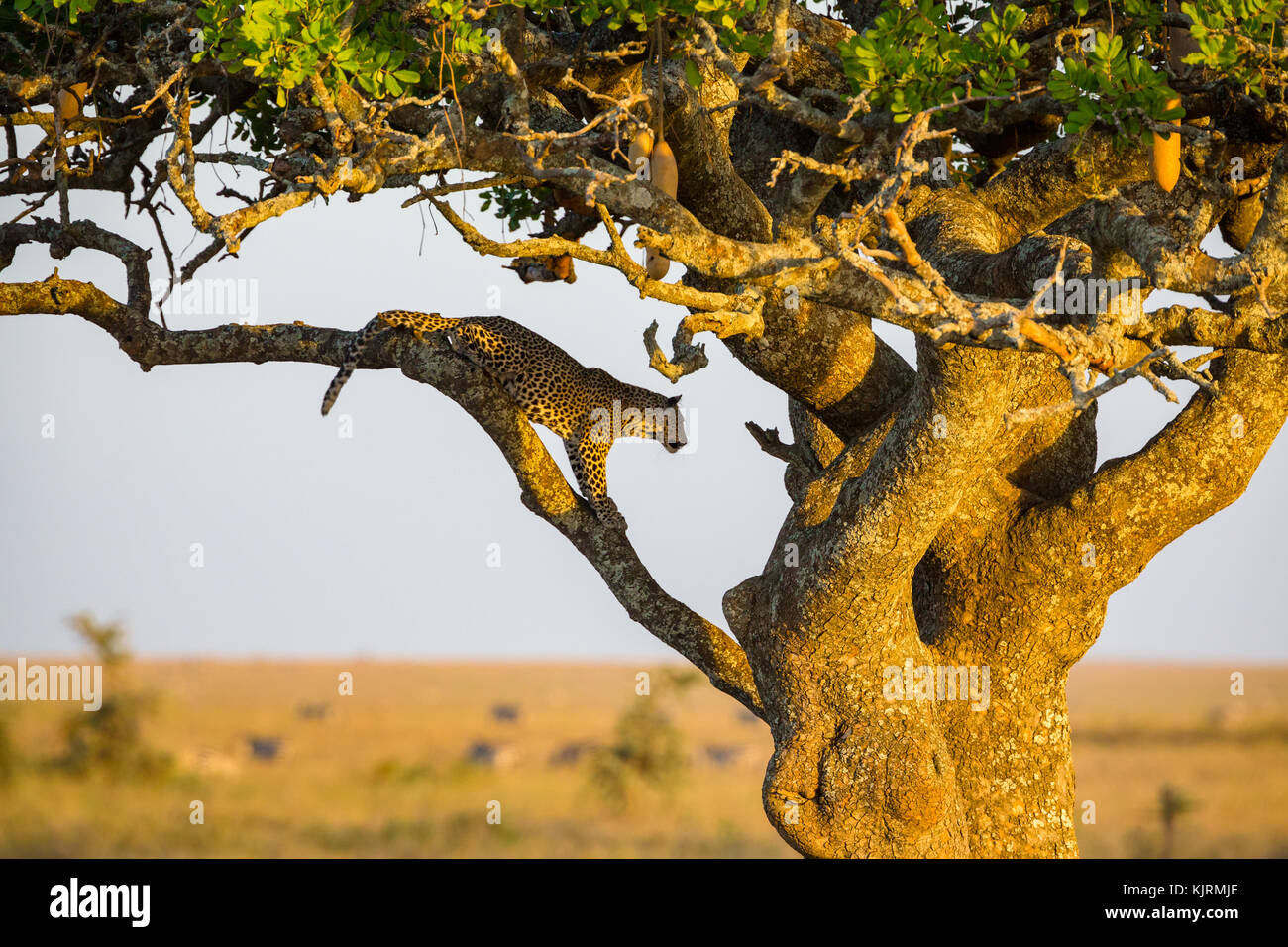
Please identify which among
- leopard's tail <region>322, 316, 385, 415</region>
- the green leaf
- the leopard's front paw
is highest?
the green leaf

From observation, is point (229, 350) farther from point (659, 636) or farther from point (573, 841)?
point (573, 841)

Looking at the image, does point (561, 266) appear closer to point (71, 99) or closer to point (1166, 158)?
point (71, 99)

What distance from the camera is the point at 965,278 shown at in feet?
21.2

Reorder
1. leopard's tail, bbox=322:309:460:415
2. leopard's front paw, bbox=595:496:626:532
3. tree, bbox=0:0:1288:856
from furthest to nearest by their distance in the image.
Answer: leopard's front paw, bbox=595:496:626:532, leopard's tail, bbox=322:309:460:415, tree, bbox=0:0:1288:856

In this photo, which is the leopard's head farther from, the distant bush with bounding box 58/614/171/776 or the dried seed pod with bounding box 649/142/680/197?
the distant bush with bounding box 58/614/171/776

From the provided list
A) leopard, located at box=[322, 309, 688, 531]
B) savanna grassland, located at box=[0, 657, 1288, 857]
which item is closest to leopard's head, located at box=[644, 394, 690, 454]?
leopard, located at box=[322, 309, 688, 531]

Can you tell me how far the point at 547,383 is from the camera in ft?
25.8

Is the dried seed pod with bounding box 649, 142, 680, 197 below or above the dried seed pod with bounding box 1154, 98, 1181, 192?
above

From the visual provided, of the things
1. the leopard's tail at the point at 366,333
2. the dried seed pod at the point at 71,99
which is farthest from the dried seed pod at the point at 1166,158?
the dried seed pod at the point at 71,99

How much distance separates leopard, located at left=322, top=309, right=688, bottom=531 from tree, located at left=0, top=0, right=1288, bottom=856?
0.26 m

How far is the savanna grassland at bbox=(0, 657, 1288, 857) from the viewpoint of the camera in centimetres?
2417
